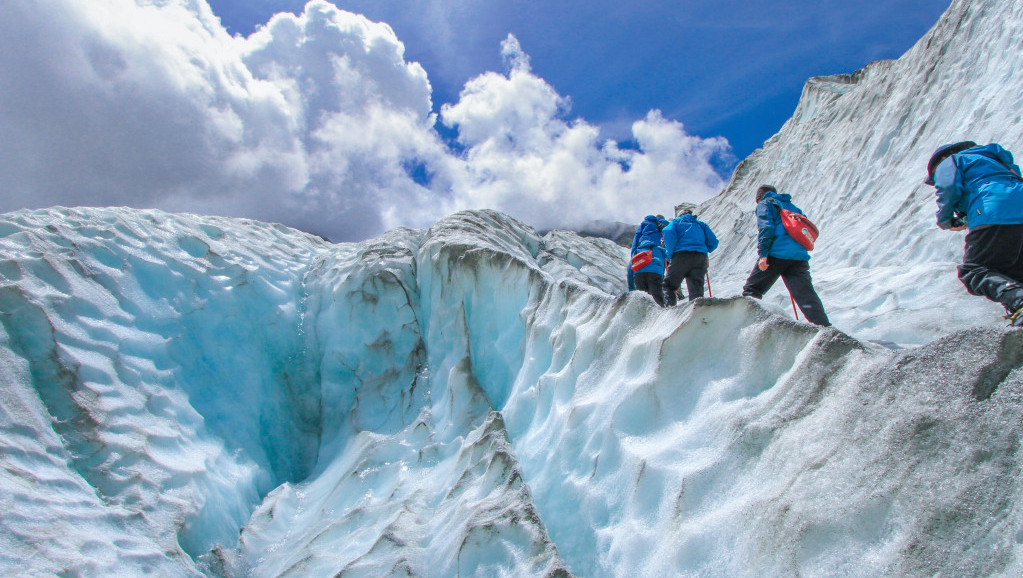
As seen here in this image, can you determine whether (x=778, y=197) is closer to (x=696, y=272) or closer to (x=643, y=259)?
(x=696, y=272)

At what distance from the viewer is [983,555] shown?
1.26 metres

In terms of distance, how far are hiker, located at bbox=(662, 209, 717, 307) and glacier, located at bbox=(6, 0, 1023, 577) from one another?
1.31 m

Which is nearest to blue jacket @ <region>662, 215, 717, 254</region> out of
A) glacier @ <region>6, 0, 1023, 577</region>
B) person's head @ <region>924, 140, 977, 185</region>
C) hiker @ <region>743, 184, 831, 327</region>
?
hiker @ <region>743, 184, 831, 327</region>

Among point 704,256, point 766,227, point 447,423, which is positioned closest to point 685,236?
point 704,256

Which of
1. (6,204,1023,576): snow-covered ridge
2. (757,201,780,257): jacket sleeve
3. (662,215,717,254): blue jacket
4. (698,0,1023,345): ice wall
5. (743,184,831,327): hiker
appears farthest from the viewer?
(662,215,717,254): blue jacket

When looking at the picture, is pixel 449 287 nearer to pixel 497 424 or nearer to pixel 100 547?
pixel 497 424

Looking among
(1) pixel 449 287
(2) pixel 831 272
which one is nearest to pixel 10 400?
(1) pixel 449 287

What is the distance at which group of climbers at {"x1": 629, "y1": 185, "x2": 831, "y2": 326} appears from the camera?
157 inches

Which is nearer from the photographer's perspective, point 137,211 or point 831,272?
point 137,211

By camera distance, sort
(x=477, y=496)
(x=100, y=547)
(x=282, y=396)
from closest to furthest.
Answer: (x=100, y=547)
(x=477, y=496)
(x=282, y=396)

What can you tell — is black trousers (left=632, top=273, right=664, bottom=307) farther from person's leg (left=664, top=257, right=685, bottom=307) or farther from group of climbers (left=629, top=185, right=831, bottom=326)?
person's leg (left=664, top=257, right=685, bottom=307)

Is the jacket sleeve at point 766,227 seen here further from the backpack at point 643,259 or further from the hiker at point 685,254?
the backpack at point 643,259

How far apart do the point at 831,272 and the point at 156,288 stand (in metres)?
7.93

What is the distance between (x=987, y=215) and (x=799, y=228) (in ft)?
3.94
